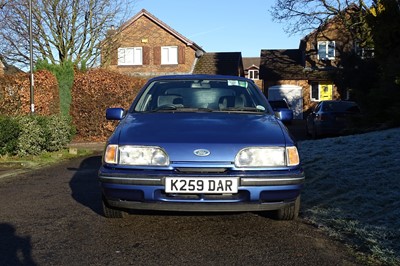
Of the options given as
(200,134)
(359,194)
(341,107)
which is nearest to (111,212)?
(200,134)

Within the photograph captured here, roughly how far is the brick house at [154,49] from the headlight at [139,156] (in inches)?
1354

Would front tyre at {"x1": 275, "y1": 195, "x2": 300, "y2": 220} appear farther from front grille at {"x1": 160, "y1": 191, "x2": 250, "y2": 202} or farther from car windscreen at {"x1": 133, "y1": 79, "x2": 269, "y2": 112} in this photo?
car windscreen at {"x1": 133, "y1": 79, "x2": 269, "y2": 112}

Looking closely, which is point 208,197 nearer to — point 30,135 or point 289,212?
point 289,212

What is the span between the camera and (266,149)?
4.58 metres

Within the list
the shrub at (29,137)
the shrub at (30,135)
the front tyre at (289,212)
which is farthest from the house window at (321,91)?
the front tyre at (289,212)

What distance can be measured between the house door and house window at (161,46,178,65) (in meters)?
8.27

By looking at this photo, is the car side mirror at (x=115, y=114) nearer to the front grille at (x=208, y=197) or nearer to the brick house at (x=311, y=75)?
the front grille at (x=208, y=197)

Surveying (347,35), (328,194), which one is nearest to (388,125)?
(328,194)

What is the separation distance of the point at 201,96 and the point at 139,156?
1.69 metres

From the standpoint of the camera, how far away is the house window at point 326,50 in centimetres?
3653

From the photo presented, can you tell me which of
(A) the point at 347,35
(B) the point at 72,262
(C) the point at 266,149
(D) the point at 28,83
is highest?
(A) the point at 347,35

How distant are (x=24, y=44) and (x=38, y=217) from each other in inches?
845

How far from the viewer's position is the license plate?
4375 millimetres

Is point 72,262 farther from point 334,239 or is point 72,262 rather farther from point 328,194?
point 328,194
